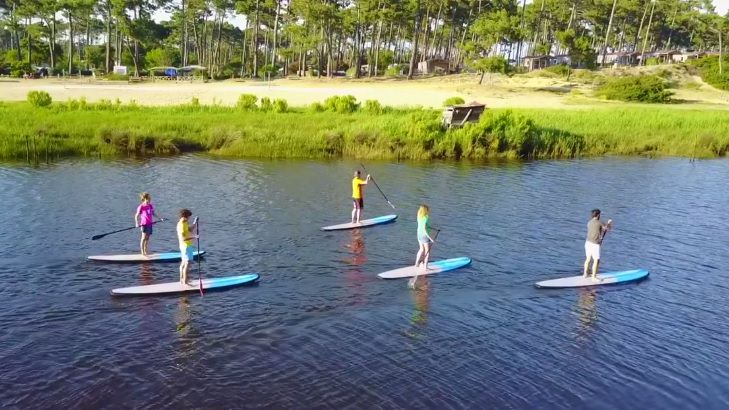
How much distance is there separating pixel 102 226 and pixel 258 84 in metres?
60.2

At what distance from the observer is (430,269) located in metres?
18.3

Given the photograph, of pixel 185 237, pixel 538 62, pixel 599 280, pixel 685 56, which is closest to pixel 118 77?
pixel 538 62

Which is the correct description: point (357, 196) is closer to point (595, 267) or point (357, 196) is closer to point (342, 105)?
point (595, 267)

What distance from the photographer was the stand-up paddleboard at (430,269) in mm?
17875

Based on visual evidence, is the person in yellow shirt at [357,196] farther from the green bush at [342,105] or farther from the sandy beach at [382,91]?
the sandy beach at [382,91]

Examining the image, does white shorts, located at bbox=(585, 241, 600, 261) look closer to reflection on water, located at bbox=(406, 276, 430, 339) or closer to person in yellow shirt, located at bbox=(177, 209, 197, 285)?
reflection on water, located at bbox=(406, 276, 430, 339)

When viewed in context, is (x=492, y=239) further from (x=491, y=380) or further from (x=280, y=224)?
(x=491, y=380)

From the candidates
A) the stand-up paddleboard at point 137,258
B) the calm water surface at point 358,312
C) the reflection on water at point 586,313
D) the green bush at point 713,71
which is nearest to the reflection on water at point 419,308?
the calm water surface at point 358,312

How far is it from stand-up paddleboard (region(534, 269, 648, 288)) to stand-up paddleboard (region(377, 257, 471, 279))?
2.35 metres

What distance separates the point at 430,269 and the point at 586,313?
4.37 metres

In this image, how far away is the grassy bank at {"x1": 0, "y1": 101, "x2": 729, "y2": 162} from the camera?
38531 mm

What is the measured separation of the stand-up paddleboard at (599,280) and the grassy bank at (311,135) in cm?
2201

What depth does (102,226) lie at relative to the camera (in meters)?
22.4

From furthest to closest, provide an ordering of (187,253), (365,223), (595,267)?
(365,223), (595,267), (187,253)
